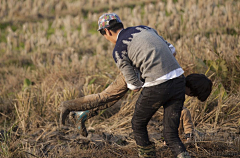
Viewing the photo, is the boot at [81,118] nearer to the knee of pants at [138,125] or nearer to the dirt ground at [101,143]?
the dirt ground at [101,143]

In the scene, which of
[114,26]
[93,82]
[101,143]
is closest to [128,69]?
[114,26]

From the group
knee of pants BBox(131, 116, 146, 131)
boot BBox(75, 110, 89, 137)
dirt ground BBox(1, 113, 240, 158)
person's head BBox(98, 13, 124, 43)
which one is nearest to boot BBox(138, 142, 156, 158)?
knee of pants BBox(131, 116, 146, 131)

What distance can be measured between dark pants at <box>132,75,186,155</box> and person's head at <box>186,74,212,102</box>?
260 mm

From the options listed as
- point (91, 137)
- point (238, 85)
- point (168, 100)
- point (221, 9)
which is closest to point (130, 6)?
point (221, 9)

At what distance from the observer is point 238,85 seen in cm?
520

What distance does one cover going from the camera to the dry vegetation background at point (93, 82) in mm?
4137

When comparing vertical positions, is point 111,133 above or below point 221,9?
below

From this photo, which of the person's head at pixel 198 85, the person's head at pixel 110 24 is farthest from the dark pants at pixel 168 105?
the person's head at pixel 110 24

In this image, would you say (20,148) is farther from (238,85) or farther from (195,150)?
(238,85)

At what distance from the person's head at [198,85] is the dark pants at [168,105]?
0.85ft

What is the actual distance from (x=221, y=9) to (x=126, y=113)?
666cm

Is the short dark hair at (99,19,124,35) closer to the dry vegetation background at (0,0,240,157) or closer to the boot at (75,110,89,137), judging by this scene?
the boot at (75,110,89,137)

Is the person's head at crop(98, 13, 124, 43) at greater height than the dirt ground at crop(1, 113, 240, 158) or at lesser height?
greater

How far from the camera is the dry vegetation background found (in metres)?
4.14
